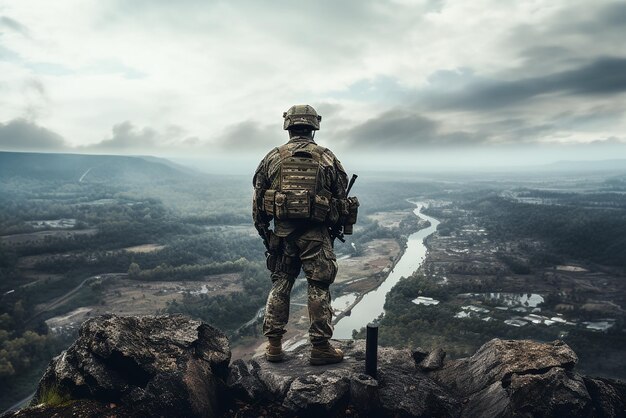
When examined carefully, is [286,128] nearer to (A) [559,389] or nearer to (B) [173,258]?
(A) [559,389]

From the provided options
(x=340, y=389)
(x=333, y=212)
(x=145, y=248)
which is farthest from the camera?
(x=145, y=248)

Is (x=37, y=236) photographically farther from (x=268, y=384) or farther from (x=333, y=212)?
(x=333, y=212)

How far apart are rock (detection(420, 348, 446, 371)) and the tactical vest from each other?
12.9ft

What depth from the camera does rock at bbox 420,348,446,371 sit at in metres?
8.75

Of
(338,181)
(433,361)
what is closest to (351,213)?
(338,181)

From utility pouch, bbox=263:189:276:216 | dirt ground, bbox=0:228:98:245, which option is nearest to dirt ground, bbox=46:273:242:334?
dirt ground, bbox=0:228:98:245

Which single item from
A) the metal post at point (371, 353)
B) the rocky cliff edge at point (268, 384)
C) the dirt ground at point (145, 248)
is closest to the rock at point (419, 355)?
the rocky cliff edge at point (268, 384)

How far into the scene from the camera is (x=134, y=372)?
6.79 m

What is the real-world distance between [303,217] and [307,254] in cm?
79

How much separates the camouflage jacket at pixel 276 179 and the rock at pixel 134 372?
2.83 meters

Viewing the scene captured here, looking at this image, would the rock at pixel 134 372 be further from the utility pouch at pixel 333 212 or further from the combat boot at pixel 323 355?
the utility pouch at pixel 333 212

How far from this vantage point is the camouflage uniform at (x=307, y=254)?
8.12 metres

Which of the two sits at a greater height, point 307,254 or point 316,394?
point 307,254

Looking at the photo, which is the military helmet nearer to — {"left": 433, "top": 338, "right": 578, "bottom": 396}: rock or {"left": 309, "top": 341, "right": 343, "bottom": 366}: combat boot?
{"left": 309, "top": 341, "right": 343, "bottom": 366}: combat boot
